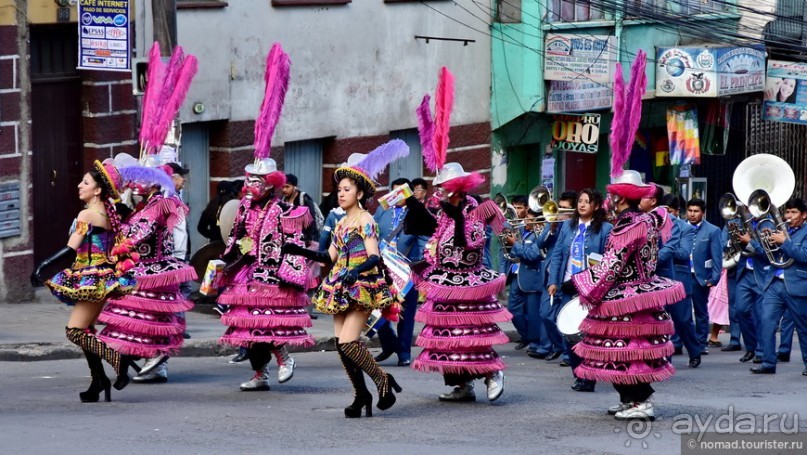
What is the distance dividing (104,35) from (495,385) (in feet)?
24.8

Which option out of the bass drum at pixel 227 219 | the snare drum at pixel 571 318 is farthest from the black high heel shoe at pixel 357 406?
the bass drum at pixel 227 219

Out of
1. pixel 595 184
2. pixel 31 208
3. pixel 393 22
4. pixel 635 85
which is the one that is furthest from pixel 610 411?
pixel 595 184

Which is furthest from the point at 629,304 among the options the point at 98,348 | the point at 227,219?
the point at 227,219

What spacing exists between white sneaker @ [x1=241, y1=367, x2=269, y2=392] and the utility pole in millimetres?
4934

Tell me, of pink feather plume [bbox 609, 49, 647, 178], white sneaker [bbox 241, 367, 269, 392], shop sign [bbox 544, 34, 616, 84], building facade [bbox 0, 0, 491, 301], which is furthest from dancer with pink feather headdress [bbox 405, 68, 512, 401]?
shop sign [bbox 544, 34, 616, 84]

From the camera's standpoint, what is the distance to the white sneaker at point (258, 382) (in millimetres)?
12297

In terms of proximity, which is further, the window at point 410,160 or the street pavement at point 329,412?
the window at point 410,160

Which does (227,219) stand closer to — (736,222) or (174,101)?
(174,101)

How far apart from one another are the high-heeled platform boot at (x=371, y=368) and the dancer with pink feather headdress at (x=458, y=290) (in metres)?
0.72

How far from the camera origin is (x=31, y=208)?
1739 centimetres

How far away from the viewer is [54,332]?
15.3m

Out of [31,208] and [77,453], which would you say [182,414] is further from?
[31,208]

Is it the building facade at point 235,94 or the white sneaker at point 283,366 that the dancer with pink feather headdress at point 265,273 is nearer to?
the white sneaker at point 283,366

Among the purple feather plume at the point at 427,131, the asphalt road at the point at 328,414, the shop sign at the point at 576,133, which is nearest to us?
the asphalt road at the point at 328,414
